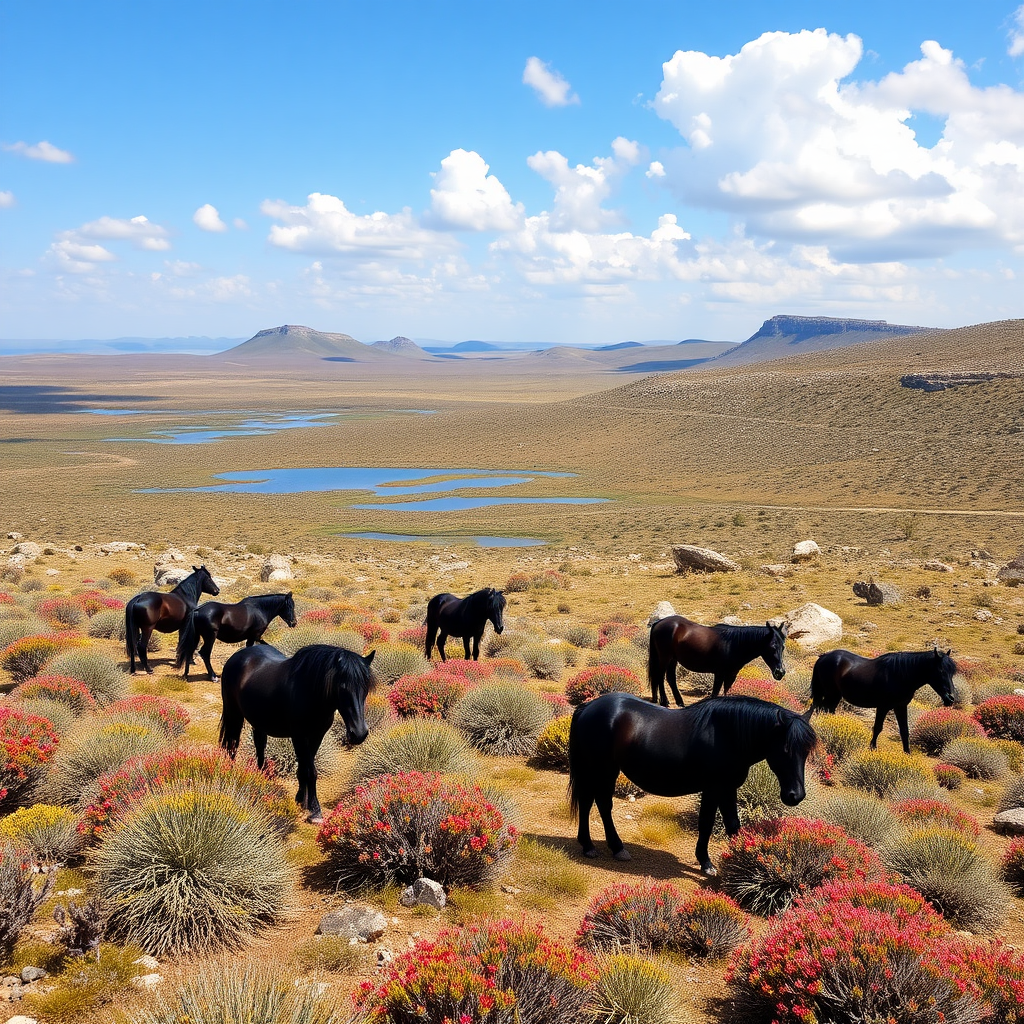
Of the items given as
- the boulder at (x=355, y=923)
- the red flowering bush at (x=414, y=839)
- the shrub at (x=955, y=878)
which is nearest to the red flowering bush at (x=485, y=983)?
the boulder at (x=355, y=923)

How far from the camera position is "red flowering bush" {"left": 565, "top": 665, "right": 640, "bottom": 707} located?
37.0 feet

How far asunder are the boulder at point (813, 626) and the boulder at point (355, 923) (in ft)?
46.5

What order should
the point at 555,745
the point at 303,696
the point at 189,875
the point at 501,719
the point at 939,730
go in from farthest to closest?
1. the point at 939,730
2. the point at 501,719
3. the point at 555,745
4. the point at 303,696
5. the point at 189,875

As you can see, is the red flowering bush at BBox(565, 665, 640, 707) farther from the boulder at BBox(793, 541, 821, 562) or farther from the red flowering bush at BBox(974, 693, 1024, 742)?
the boulder at BBox(793, 541, 821, 562)

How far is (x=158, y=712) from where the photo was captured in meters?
8.56

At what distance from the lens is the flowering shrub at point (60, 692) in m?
9.24

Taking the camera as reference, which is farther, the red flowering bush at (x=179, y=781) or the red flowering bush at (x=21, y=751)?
the red flowering bush at (x=21, y=751)

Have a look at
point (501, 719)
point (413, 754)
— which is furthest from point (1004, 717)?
point (413, 754)

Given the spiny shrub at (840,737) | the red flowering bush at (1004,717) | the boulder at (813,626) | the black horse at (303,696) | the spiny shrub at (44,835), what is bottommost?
the boulder at (813,626)

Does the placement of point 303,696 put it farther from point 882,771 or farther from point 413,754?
point 882,771

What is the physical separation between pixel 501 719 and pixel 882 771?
14.8ft

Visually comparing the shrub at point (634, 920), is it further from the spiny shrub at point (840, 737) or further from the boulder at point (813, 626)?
the boulder at point (813, 626)

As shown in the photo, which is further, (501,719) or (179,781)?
(501,719)

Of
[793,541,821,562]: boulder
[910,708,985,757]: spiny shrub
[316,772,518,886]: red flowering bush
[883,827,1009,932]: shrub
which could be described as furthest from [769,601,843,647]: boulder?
[316,772,518,886]: red flowering bush
